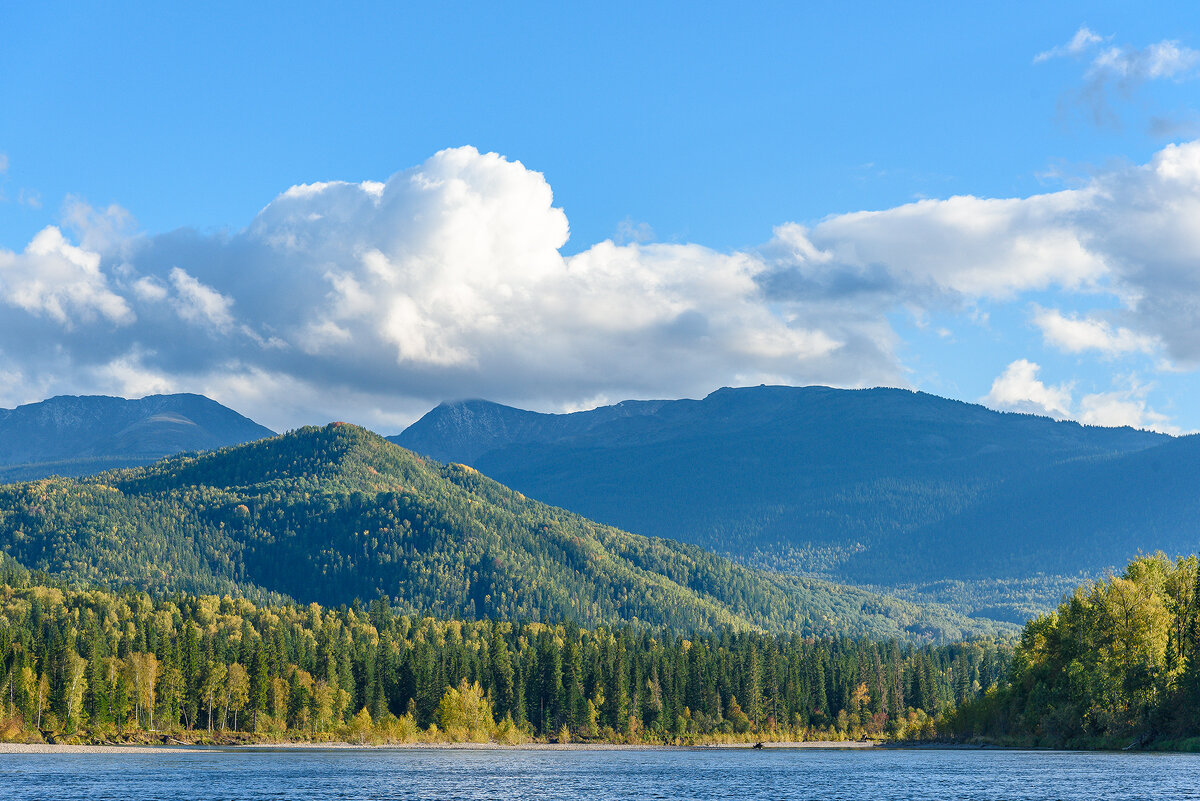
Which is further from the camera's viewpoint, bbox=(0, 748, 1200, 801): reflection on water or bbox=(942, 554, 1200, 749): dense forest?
bbox=(942, 554, 1200, 749): dense forest

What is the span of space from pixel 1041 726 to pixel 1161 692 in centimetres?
2962

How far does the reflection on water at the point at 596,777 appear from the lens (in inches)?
4515

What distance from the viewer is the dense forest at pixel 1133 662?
14275 centimetres

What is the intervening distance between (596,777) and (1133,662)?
62.6m

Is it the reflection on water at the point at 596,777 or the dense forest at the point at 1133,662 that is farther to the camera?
the dense forest at the point at 1133,662

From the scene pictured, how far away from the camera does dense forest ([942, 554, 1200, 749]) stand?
468 ft

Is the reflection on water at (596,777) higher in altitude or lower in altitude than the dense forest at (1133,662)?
lower

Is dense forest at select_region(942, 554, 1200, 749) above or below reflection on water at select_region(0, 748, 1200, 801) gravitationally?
above

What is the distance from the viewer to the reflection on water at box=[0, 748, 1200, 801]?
376ft

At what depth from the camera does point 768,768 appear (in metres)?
168

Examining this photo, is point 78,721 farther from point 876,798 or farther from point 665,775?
point 876,798

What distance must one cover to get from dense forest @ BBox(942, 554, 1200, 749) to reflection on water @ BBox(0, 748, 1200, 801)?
14.8 feet

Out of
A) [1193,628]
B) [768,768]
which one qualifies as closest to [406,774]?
[768,768]

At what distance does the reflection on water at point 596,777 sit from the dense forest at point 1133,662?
4512 millimetres
